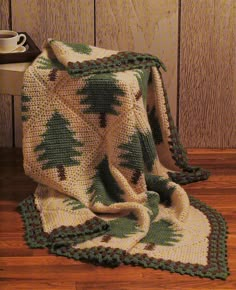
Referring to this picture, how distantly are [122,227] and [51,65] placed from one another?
48cm

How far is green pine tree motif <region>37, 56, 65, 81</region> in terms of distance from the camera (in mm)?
1941

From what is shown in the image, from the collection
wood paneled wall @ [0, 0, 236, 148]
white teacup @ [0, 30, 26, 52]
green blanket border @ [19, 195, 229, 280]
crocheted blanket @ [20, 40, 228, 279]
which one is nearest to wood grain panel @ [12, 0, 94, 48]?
wood paneled wall @ [0, 0, 236, 148]

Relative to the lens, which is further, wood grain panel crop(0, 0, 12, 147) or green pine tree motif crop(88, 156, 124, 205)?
wood grain panel crop(0, 0, 12, 147)

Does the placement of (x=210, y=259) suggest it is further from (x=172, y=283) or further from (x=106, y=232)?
(x=106, y=232)

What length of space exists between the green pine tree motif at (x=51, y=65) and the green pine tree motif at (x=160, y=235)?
46 centimetres

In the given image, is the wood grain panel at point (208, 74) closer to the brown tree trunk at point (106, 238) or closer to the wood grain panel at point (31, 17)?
the wood grain panel at point (31, 17)

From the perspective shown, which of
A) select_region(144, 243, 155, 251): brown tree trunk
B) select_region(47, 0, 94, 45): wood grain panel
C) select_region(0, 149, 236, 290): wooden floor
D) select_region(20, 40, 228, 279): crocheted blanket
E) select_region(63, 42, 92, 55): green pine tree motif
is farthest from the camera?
select_region(47, 0, 94, 45): wood grain panel

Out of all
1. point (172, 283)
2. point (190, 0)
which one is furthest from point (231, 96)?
point (172, 283)

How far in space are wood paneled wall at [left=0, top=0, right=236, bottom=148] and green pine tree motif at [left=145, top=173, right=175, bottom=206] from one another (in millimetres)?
424

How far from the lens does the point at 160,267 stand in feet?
5.46

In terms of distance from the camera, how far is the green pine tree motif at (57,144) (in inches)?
76.2

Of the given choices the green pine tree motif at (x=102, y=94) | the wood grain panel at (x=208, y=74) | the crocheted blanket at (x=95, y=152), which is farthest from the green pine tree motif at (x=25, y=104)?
the wood grain panel at (x=208, y=74)

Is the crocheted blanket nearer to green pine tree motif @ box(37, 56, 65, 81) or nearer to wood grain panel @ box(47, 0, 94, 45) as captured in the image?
green pine tree motif @ box(37, 56, 65, 81)

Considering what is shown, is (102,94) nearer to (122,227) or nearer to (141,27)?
(122,227)
